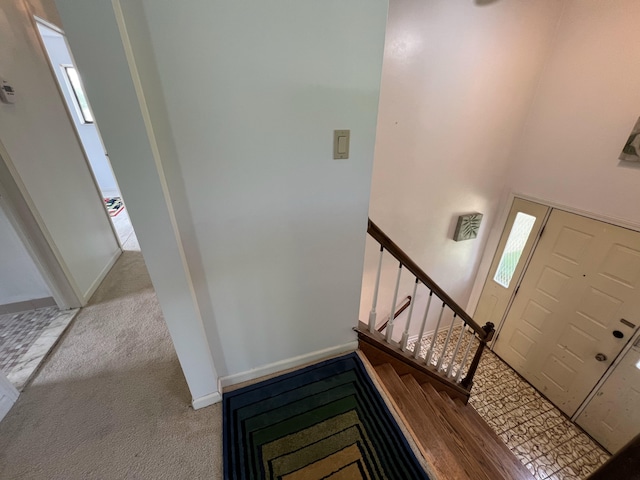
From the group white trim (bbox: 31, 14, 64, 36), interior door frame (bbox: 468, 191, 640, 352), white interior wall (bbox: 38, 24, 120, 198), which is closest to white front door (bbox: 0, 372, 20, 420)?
white trim (bbox: 31, 14, 64, 36)

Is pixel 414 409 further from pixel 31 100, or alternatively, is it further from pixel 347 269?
pixel 31 100

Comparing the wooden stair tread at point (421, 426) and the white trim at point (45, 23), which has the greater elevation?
the white trim at point (45, 23)

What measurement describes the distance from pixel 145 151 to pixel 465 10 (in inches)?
100

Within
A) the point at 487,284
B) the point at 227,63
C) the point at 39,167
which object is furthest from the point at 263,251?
the point at 487,284

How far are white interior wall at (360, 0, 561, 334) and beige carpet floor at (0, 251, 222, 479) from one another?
74.0 inches

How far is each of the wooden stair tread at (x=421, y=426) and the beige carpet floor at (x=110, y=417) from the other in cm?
104

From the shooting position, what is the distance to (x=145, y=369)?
58.3 inches

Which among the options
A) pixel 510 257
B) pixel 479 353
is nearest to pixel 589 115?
pixel 510 257

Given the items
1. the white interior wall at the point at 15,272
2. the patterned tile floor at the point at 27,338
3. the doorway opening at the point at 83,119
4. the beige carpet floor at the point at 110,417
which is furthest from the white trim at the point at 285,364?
the doorway opening at the point at 83,119

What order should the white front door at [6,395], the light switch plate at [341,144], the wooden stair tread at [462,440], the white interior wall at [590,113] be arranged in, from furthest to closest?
the white interior wall at [590,113] → the wooden stair tread at [462,440] → the white front door at [6,395] → the light switch plate at [341,144]

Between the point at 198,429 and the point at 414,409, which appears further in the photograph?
the point at 414,409

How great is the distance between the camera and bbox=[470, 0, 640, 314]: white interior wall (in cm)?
192

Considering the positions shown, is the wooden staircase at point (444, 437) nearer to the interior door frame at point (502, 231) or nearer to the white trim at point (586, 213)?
the interior door frame at point (502, 231)

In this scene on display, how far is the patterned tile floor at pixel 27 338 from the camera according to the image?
145cm
